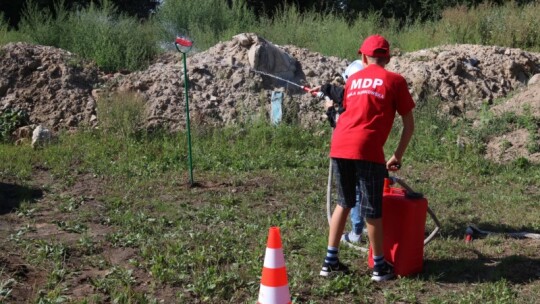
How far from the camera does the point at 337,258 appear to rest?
5.22 meters

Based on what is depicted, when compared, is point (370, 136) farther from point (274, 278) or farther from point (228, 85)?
point (228, 85)

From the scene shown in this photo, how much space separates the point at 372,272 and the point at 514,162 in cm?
438

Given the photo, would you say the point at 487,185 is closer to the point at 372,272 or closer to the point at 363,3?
the point at 372,272

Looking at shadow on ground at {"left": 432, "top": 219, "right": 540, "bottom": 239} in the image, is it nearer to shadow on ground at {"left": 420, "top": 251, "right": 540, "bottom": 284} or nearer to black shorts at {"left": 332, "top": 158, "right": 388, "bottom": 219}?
shadow on ground at {"left": 420, "top": 251, "right": 540, "bottom": 284}

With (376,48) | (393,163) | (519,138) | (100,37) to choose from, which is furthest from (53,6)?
(393,163)

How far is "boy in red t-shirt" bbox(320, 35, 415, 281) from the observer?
4.92 meters

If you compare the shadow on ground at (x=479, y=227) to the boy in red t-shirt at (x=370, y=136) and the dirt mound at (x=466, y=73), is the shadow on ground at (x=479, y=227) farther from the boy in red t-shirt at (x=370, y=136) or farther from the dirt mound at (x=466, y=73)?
the dirt mound at (x=466, y=73)

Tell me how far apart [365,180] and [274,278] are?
1.18m

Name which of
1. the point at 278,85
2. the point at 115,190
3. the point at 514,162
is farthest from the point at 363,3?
the point at 115,190

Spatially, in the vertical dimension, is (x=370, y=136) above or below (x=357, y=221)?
above

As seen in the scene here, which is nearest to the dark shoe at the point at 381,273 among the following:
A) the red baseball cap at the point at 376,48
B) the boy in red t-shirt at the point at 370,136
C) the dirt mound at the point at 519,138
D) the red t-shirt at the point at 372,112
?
the boy in red t-shirt at the point at 370,136

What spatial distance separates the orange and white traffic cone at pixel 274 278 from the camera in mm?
4121

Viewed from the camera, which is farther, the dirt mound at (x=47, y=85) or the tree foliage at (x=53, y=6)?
the tree foliage at (x=53, y=6)

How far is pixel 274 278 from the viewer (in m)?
4.13
